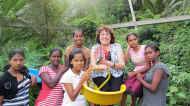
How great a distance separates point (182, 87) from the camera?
19.7 ft

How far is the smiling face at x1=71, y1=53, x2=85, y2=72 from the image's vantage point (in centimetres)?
392

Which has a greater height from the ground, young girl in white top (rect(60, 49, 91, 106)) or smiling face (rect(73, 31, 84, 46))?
smiling face (rect(73, 31, 84, 46))

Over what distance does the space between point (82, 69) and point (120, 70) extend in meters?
0.45

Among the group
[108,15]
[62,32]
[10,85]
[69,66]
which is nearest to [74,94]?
[69,66]

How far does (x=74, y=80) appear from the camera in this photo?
3904mm

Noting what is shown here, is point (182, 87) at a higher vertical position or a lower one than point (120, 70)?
lower

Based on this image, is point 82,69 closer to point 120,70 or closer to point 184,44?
point 120,70

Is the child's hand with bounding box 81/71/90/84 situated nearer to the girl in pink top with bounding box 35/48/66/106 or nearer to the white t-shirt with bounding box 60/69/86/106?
the white t-shirt with bounding box 60/69/86/106

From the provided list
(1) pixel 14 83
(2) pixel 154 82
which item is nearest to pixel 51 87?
(1) pixel 14 83

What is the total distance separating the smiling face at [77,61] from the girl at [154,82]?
71cm

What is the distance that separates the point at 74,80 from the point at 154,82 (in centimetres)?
89

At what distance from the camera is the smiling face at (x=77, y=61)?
3.92 m

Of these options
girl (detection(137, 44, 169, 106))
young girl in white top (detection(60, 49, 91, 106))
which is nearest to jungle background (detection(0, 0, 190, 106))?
girl (detection(137, 44, 169, 106))

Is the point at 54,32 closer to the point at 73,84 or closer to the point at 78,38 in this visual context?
the point at 78,38
